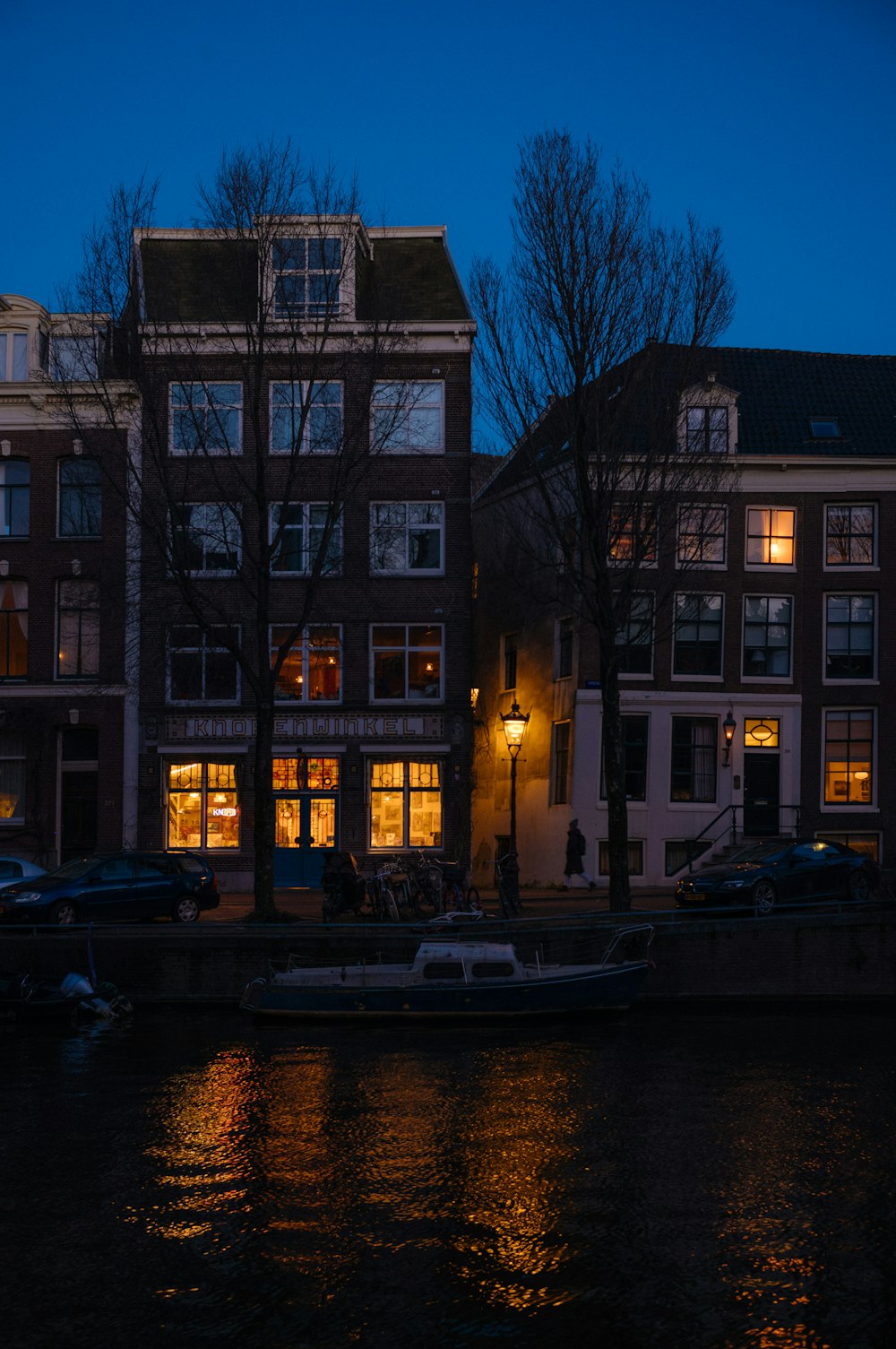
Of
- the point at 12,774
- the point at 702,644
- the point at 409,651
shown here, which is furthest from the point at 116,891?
the point at 702,644

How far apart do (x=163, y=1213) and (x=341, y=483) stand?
66.6 ft

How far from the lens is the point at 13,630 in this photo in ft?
127

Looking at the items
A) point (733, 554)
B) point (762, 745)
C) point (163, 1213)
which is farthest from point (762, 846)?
point (163, 1213)

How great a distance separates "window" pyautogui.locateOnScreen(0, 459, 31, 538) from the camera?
128ft

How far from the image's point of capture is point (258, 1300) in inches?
464

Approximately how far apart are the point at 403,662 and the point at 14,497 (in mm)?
11500

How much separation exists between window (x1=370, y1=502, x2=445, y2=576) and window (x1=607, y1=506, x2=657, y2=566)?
9.19 metres

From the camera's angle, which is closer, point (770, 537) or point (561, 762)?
point (770, 537)

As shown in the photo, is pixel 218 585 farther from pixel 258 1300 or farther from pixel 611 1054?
pixel 258 1300

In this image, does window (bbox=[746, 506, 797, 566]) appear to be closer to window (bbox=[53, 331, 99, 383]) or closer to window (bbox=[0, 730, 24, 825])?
window (bbox=[53, 331, 99, 383])

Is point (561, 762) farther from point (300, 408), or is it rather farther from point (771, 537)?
point (300, 408)

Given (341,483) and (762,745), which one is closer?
(341,483)

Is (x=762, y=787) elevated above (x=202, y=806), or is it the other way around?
(x=762, y=787)

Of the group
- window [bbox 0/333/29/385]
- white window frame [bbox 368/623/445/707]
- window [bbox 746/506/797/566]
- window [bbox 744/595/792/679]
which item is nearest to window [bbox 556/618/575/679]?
white window frame [bbox 368/623/445/707]
